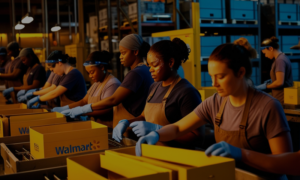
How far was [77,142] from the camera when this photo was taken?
1.92 m

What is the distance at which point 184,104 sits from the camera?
2068 mm

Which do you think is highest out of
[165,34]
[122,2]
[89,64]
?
[122,2]

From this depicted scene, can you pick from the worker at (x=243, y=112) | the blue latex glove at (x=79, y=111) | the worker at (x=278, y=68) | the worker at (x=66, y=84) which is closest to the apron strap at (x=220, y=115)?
the worker at (x=243, y=112)

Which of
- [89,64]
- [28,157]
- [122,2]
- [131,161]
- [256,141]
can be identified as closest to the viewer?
[131,161]

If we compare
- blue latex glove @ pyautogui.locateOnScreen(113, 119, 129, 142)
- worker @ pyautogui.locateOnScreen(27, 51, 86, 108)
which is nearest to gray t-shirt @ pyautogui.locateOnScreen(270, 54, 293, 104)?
worker @ pyautogui.locateOnScreen(27, 51, 86, 108)

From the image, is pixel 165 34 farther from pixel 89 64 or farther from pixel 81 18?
pixel 81 18

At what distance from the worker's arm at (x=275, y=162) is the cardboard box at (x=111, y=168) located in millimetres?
441

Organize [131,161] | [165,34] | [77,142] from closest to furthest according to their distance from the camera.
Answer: [131,161] < [77,142] < [165,34]

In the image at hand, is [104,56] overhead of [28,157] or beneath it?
overhead

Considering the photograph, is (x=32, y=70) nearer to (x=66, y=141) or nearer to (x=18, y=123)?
(x=18, y=123)

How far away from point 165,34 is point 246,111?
4109mm

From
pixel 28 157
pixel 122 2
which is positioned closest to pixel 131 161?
pixel 28 157

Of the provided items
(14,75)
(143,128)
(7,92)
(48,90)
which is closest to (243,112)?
(143,128)

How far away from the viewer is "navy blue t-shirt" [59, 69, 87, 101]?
12.9 feet
